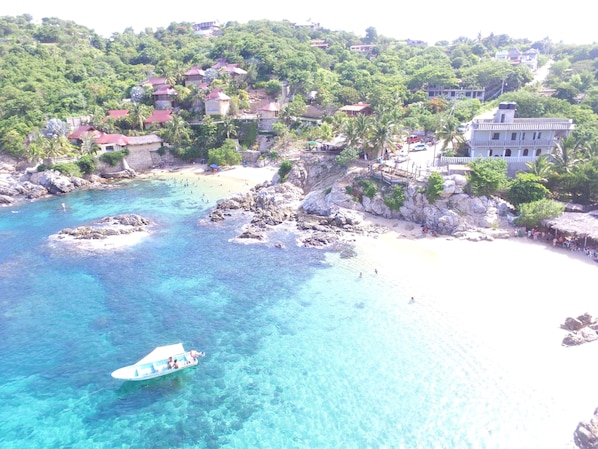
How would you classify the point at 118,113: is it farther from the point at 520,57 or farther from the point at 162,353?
the point at 520,57

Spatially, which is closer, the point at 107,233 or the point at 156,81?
the point at 107,233

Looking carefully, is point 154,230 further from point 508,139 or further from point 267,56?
point 267,56

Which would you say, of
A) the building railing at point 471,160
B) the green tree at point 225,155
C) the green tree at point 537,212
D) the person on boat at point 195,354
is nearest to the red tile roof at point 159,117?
the green tree at point 225,155

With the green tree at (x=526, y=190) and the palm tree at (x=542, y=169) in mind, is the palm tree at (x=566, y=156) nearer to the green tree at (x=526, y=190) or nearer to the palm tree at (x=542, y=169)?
the palm tree at (x=542, y=169)

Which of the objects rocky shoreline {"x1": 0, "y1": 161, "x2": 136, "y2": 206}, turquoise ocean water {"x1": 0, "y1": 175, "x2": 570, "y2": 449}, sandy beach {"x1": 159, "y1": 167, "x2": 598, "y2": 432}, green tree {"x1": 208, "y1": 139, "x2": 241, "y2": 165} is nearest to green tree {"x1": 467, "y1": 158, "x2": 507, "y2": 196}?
sandy beach {"x1": 159, "y1": 167, "x2": 598, "y2": 432}

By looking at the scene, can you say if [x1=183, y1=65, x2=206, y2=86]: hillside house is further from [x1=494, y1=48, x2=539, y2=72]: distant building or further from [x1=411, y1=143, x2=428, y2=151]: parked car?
[x1=494, y1=48, x2=539, y2=72]: distant building

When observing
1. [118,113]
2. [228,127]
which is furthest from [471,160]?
[118,113]
